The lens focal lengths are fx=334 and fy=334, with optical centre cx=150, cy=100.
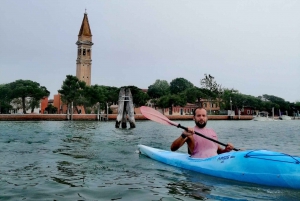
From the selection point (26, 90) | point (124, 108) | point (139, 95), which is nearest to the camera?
point (124, 108)

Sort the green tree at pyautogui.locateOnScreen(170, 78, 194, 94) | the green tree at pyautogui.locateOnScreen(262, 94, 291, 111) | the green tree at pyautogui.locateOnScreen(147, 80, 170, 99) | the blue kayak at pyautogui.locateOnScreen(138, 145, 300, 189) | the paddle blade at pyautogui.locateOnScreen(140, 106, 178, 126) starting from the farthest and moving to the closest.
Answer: the green tree at pyautogui.locateOnScreen(262, 94, 291, 111)
the green tree at pyautogui.locateOnScreen(170, 78, 194, 94)
the green tree at pyautogui.locateOnScreen(147, 80, 170, 99)
the paddle blade at pyautogui.locateOnScreen(140, 106, 178, 126)
the blue kayak at pyautogui.locateOnScreen(138, 145, 300, 189)

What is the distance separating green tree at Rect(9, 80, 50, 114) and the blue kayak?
6007 cm

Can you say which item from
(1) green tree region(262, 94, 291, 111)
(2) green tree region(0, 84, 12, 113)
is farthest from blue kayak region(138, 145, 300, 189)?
(1) green tree region(262, 94, 291, 111)

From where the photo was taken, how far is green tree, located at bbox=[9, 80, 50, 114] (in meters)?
62.3

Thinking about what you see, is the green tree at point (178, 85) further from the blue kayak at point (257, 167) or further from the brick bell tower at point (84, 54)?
the blue kayak at point (257, 167)

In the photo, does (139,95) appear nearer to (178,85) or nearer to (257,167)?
(178,85)

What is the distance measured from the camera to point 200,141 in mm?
7652

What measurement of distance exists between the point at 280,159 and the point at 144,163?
4.33 m

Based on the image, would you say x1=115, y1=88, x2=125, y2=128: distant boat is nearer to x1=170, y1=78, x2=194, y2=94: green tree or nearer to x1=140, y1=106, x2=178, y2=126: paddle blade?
x1=140, y1=106, x2=178, y2=126: paddle blade

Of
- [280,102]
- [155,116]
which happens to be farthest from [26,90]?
[280,102]

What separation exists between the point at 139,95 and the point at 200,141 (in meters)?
66.2

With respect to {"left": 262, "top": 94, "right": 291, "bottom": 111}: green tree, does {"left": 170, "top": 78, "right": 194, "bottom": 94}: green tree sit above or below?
above

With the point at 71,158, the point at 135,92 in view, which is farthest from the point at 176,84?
the point at 71,158

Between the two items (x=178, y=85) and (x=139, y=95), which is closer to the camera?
(x=139, y=95)
